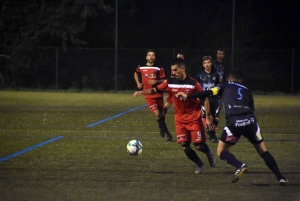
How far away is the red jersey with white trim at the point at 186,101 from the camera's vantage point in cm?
894

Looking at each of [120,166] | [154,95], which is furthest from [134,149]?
[154,95]

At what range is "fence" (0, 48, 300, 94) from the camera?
3359 cm

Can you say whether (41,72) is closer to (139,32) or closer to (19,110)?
(139,32)

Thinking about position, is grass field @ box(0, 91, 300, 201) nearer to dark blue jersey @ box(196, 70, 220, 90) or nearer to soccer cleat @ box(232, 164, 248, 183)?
soccer cleat @ box(232, 164, 248, 183)

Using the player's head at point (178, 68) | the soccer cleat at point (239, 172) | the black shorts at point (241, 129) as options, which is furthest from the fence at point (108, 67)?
the soccer cleat at point (239, 172)

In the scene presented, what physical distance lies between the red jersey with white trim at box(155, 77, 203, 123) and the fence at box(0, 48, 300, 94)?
2447 cm

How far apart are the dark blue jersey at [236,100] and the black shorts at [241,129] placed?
0.25ft

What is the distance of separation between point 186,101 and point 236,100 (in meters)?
1.02

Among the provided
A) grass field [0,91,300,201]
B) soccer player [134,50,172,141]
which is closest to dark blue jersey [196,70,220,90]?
soccer player [134,50,172,141]

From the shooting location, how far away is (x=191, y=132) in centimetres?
898

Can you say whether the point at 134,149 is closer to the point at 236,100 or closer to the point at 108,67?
the point at 236,100

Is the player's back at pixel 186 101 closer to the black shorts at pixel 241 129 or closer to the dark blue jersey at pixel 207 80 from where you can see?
the black shorts at pixel 241 129

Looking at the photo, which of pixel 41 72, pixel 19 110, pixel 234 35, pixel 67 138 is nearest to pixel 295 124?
pixel 67 138

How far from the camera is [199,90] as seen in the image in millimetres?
8938
